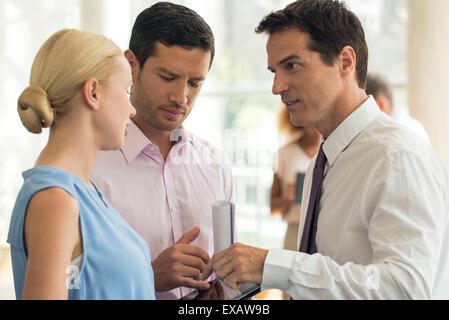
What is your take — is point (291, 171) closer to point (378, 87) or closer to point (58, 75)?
point (378, 87)

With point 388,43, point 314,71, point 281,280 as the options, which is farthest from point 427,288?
point 388,43

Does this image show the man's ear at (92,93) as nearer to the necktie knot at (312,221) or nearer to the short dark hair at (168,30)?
the short dark hair at (168,30)

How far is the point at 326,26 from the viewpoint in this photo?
138 cm

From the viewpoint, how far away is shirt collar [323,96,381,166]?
1346mm

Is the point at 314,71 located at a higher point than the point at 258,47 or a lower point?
lower

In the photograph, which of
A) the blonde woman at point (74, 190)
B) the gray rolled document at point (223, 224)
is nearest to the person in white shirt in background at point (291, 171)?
A: the gray rolled document at point (223, 224)

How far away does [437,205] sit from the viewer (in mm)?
1141

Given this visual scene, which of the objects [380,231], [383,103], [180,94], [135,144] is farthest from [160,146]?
[383,103]

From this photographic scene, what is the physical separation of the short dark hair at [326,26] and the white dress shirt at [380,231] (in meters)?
0.26

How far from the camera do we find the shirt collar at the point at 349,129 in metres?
1.35

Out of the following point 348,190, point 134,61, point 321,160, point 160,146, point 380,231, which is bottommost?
point 380,231

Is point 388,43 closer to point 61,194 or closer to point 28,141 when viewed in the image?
point 28,141

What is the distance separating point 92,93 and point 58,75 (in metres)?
0.08
